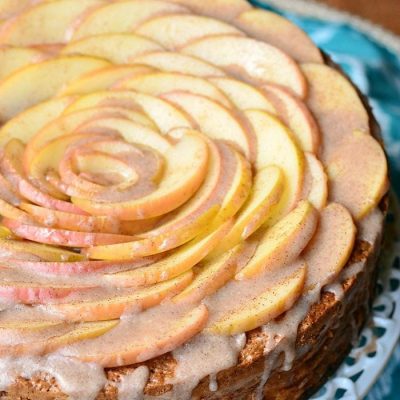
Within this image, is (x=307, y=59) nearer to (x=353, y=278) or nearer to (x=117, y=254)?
(x=353, y=278)

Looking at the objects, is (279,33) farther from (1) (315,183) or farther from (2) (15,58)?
(2) (15,58)

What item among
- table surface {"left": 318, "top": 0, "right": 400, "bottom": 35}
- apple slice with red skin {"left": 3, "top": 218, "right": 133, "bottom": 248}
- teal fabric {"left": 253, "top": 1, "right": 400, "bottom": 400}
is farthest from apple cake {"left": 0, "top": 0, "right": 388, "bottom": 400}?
table surface {"left": 318, "top": 0, "right": 400, "bottom": 35}

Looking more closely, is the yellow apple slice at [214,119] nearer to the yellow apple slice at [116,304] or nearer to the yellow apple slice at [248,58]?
the yellow apple slice at [248,58]

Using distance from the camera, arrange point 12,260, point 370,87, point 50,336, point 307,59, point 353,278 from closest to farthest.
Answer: point 50,336
point 12,260
point 353,278
point 307,59
point 370,87

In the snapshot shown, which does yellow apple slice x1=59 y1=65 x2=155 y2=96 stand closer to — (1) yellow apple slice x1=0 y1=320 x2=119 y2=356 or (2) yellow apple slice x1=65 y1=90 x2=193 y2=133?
(2) yellow apple slice x1=65 y1=90 x2=193 y2=133

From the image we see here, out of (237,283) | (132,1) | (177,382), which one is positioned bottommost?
(177,382)

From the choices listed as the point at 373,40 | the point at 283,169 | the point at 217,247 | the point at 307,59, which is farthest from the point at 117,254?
the point at 373,40

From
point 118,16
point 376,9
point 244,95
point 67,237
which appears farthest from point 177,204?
point 376,9
